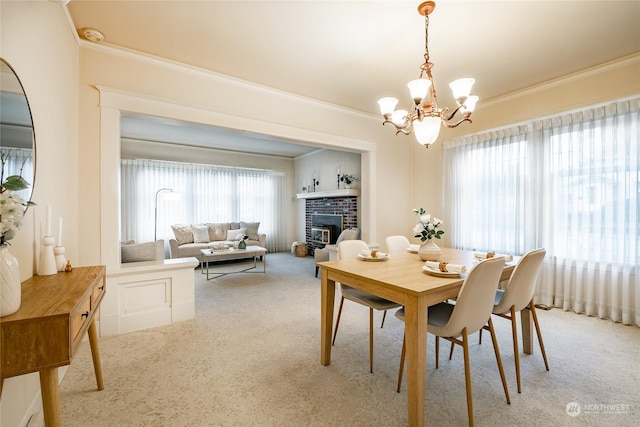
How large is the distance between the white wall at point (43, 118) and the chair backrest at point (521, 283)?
2.73m

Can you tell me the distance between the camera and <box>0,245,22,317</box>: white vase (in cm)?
93

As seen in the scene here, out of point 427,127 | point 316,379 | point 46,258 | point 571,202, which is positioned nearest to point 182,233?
point 46,258

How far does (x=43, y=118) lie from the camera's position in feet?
5.38

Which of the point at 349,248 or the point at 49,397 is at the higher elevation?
the point at 349,248

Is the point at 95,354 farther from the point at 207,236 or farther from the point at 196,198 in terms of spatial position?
the point at 196,198

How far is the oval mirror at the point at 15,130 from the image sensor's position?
46.3 inches

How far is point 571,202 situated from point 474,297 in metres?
2.63

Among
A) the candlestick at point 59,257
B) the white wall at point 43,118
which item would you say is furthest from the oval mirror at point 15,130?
the candlestick at point 59,257

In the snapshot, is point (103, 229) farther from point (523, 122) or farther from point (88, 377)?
point (523, 122)

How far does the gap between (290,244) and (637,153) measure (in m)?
6.57

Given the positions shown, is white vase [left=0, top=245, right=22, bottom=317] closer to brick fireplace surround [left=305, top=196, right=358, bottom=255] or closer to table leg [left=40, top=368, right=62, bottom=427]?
table leg [left=40, top=368, right=62, bottom=427]

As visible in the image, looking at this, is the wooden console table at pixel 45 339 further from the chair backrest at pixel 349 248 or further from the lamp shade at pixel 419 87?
the lamp shade at pixel 419 87

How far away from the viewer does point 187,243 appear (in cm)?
574

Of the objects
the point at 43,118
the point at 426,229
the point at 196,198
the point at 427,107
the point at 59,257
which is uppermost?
the point at 427,107
